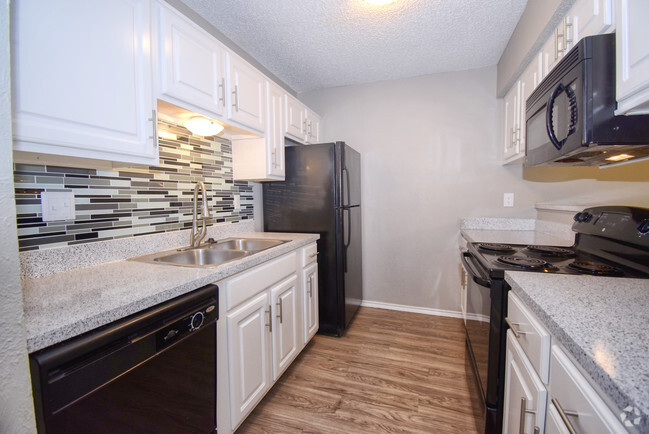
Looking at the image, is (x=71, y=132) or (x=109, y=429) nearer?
(x=109, y=429)

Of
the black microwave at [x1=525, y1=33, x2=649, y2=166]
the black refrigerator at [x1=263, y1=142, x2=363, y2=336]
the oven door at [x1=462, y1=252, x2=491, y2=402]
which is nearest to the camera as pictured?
the black microwave at [x1=525, y1=33, x2=649, y2=166]

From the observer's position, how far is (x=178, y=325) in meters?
0.98

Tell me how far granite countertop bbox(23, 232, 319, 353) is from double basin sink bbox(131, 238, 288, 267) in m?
0.14

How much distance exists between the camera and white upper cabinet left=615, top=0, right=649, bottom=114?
776 millimetres

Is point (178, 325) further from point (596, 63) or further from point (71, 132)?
point (596, 63)

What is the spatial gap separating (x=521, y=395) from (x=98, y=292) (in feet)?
4.61

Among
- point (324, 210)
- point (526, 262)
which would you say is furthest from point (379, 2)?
point (526, 262)

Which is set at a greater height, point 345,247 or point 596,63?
point 596,63

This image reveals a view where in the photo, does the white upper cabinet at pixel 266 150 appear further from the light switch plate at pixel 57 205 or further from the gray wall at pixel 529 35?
the gray wall at pixel 529 35

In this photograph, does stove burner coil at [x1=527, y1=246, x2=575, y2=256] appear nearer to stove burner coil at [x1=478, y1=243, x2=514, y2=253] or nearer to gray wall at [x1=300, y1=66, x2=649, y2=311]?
stove burner coil at [x1=478, y1=243, x2=514, y2=253]

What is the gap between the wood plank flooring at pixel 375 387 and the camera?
4.94 ft

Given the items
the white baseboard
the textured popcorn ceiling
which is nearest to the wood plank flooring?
the white baseboard

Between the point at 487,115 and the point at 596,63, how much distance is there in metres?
1.86

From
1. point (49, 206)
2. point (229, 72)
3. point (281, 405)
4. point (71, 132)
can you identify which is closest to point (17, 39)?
point (71, 132)
